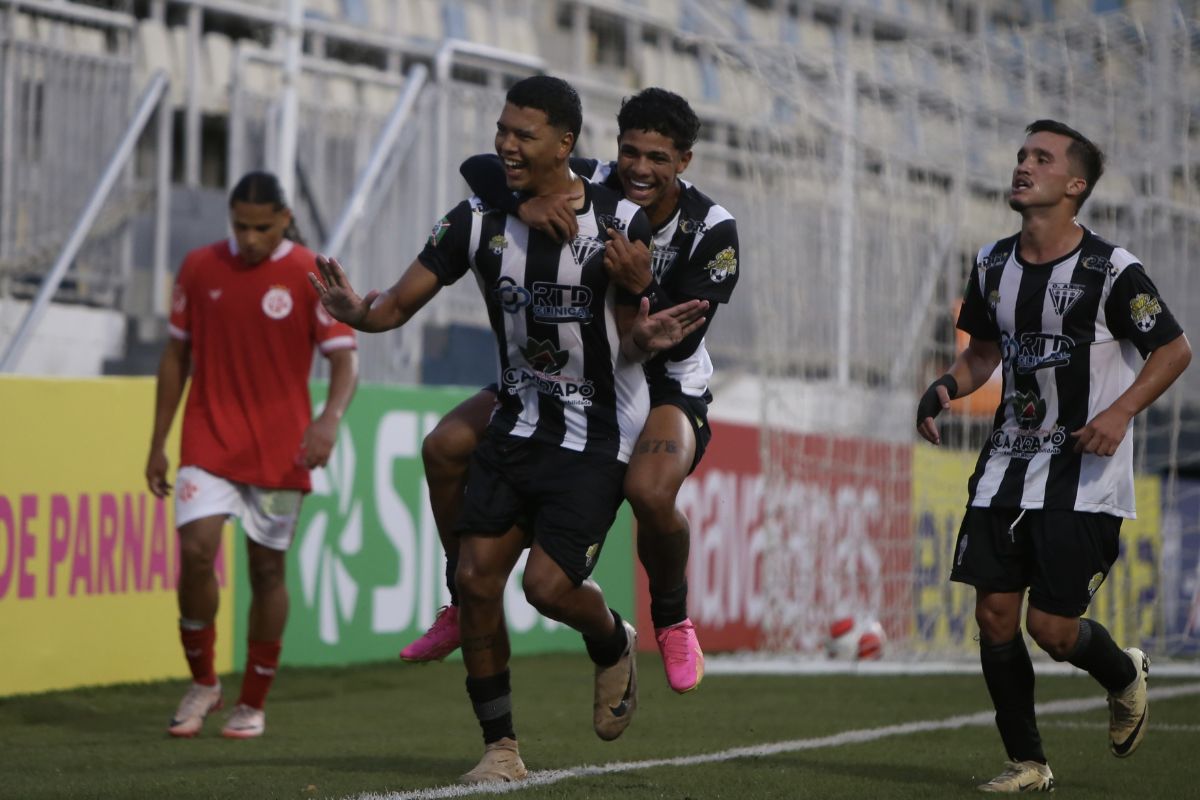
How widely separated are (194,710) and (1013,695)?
3222mm

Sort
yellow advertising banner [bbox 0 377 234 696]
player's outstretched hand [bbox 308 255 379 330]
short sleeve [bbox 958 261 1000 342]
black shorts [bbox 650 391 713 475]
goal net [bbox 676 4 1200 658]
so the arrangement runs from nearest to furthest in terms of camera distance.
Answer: player's outstretched hand [bbox 308 255 379 330], black shorts [bbox 650 391 713 475], short sleeve [bbox 958 261 1000 342], yellow advertising banner [bbox 0 377 234 696], goal net [bbox 676 4 1200 658]

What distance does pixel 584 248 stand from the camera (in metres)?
5.32

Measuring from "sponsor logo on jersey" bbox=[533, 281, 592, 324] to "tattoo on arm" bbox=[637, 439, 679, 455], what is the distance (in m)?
0.42

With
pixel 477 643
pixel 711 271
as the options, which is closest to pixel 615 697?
pixel 477 643

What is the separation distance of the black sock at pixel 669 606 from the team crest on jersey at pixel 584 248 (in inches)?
43.5

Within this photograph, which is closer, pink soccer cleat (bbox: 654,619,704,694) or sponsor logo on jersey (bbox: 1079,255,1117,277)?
pink soccer cleat (bbox: 654,619,704,694)

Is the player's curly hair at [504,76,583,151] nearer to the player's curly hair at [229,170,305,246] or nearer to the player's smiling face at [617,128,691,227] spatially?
the player's smiling face at [617,128,691,227]

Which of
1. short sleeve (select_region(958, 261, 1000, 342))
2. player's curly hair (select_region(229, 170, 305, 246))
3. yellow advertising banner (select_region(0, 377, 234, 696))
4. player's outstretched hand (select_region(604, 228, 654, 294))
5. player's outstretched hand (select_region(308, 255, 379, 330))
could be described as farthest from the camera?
yellow advertising banner (select_region(0, 377, 234, 696))

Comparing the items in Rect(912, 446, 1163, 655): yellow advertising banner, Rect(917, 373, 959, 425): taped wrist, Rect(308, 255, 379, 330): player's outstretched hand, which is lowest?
Rect(912, 446, 1163, 655): yellow advertising banner

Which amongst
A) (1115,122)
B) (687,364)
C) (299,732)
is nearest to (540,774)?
(687,364)

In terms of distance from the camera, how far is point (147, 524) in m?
9.07

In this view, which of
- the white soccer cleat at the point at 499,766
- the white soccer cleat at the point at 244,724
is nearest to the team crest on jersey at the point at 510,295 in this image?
the white soccer cleat at the point at 499,766

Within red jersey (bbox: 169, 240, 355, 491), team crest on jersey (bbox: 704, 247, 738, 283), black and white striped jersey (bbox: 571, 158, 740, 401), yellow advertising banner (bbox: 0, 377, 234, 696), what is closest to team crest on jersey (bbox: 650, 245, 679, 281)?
black and white striped jersey (bbox: 571, 158, 740, 401)

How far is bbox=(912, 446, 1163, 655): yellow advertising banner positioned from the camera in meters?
13.3
